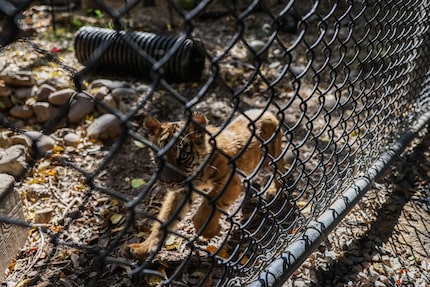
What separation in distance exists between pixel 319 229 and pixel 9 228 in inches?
65.4

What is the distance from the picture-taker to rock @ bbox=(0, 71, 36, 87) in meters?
4.55

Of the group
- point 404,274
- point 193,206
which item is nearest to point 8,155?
point 193,206

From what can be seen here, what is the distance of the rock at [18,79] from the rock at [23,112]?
0.94 feet

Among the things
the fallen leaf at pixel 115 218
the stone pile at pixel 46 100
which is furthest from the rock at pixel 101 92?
the fallen leaf at pixel 115 218

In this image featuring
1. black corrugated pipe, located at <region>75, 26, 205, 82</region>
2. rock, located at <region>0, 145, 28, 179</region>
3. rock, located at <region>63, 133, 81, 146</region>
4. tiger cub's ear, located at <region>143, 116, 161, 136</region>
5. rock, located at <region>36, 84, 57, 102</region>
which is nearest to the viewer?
tiger cub's ear, located at <region>143, 116, 161, 136</region>

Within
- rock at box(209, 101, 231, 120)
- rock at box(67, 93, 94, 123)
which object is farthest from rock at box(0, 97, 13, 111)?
rock at box(209, 101, 231, 120)

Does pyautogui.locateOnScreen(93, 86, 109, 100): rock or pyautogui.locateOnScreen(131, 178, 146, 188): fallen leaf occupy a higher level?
pyautogui.locateOnScreen(93, 86, 109, 100): rock

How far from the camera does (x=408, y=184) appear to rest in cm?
345

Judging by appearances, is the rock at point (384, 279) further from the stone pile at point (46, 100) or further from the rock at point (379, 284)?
the stone pile at point (46, 100)

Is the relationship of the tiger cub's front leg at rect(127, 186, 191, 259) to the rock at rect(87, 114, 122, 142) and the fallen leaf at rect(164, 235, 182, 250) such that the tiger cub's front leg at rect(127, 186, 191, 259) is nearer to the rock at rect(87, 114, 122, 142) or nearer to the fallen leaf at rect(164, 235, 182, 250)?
the fallen leaf at rect(164, 235, 182, 250)

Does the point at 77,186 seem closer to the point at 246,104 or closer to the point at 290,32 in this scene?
the point at 246,104

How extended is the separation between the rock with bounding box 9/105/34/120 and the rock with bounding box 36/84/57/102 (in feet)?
0.46

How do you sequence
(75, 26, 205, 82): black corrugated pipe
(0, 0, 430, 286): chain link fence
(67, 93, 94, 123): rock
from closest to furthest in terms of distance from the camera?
(0, 0, 430, 286): chain link fence → (67, 93, 94, 123): rock → (75, 26, 205, 82): black corrugated pipe

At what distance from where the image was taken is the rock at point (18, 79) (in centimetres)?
455
